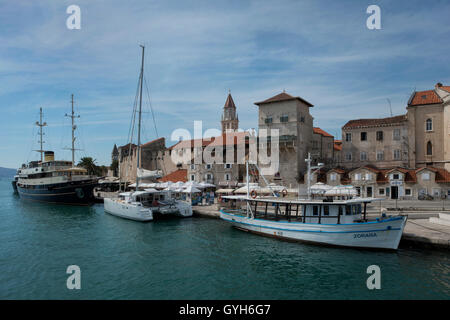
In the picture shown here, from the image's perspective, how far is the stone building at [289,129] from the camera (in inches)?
1949

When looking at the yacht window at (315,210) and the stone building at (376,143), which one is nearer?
the yacht window at (315,210)

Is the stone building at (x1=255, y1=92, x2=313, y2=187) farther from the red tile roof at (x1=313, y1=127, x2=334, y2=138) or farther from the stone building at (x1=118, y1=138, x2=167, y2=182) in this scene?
the stone building at (x1=118, y1=138, x2=167, y2=182)

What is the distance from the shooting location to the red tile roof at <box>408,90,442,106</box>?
44.8 meters

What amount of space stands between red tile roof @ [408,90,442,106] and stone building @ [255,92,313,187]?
16.1m

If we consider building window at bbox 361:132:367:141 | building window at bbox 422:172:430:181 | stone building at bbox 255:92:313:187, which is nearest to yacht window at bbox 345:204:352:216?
building window at bbox 422:172:430:181

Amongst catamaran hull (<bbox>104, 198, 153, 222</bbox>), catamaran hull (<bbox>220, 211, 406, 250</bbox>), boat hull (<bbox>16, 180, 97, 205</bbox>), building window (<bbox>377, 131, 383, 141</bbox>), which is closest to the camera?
catamaran hull (<bbox>220, 211, 406, 250</bbox>)

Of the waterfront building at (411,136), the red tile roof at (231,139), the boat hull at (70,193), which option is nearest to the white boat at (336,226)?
the waterfront building at (411,136)

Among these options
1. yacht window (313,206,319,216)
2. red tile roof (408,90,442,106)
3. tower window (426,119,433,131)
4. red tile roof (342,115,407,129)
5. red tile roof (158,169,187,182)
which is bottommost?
yacht window (313,206,319,216)

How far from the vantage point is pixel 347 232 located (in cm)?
2247

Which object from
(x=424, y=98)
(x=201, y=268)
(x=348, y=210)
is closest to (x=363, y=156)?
(x=424, y=98)

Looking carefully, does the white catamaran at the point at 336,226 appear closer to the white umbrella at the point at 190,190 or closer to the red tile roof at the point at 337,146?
the white umbrella at the point at 190,190

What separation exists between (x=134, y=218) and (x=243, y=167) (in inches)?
927

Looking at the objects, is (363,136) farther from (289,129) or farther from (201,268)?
(201,268)

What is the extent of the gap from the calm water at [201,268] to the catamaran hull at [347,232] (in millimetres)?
737
